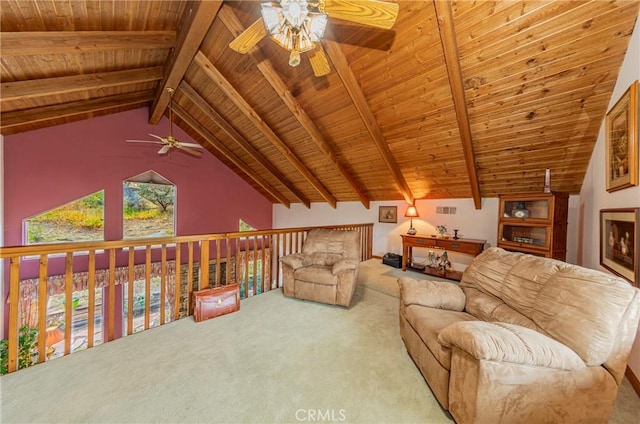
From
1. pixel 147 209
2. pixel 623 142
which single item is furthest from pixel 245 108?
pixel 623 142

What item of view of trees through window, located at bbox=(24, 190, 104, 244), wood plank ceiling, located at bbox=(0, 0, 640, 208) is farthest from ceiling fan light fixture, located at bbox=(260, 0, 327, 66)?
view of trees through window, located at bbox=(24, 190, 104, 244)

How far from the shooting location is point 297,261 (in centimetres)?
306

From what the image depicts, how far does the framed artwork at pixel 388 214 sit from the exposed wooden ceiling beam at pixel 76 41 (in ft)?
15.8

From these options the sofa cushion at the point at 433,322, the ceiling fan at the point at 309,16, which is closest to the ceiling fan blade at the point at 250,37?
the ceiling fan at the point at 309,16

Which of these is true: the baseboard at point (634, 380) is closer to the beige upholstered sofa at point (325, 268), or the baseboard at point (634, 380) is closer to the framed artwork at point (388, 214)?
the beige upholstered sofa at point (325, 268)

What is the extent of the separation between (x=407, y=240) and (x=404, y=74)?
2846 mm

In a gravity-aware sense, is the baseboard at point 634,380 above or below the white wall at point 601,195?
below

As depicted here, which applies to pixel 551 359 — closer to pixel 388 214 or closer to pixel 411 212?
pixel 411 212

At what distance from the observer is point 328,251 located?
131 inches

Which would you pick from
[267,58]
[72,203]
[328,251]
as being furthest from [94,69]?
[328,251]

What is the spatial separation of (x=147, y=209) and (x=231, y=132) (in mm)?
2838

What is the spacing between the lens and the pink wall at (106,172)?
4023 millimetres

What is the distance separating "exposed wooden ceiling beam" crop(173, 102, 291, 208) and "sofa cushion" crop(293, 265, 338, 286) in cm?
419

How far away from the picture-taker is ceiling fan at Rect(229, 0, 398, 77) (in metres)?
1.44
